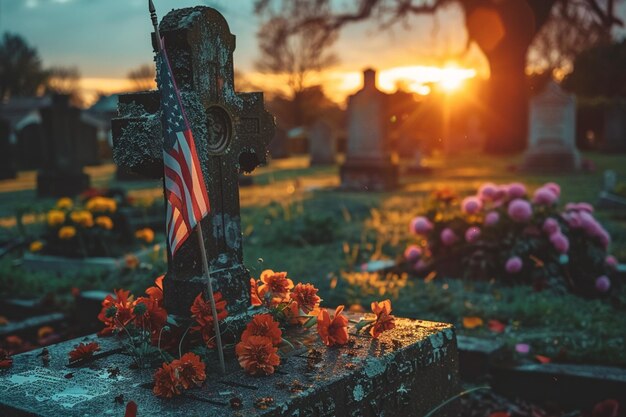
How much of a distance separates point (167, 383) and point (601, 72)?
3706 centimetres

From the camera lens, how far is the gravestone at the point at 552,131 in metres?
20.5

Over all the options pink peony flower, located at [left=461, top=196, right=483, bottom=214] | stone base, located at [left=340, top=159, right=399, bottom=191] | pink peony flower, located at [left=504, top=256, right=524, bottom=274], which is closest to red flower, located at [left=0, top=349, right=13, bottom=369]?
pink peony flower, located at [left=504, top=256, right=524, bottom=274]

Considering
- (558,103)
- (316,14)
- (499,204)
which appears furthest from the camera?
(316,14)

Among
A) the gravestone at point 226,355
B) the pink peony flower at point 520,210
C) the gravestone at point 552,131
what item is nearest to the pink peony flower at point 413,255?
the pink peony flower at point 520,210

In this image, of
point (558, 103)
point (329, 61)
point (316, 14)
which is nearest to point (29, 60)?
point (329, 61)

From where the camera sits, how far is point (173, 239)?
8.52 ft

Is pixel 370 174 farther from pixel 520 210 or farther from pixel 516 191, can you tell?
pixel 520 210

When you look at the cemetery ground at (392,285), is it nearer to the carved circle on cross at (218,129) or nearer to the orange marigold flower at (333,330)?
the orange marigold flower at (333,330)

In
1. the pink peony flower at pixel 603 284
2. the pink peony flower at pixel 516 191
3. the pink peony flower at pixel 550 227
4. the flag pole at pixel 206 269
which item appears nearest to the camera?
the flag pole at pixel 206 269

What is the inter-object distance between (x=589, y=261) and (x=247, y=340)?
4638 mm

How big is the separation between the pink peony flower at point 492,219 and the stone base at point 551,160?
14485 millimetres

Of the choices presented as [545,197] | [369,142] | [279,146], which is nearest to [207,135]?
[545,197]

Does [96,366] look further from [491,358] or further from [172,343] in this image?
[491,358]

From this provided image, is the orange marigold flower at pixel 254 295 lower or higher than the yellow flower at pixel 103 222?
higher
